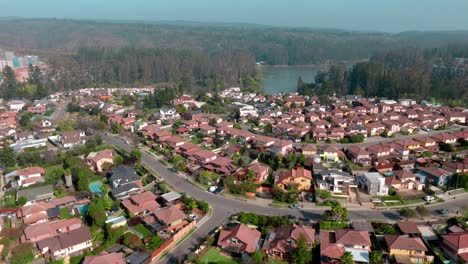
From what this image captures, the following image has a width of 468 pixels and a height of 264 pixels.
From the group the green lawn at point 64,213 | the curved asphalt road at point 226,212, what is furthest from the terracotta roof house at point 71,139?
the curved asphalt road at point 226,212

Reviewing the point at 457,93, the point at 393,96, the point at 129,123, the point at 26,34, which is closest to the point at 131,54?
the point at 129,123

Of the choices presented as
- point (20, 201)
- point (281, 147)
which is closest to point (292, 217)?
point (281, 147)

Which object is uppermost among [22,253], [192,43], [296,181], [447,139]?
[192,43]

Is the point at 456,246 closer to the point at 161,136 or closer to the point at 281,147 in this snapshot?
the point at 281,147

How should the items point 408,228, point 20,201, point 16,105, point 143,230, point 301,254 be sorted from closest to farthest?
1. point 301,254
2. point 408,228
3. point 143,230
4. point 20,201
5. point 16,105

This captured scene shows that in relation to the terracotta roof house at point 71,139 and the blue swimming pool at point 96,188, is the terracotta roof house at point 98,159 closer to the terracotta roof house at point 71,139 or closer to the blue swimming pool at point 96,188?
the blue swimming pool at point 96,188

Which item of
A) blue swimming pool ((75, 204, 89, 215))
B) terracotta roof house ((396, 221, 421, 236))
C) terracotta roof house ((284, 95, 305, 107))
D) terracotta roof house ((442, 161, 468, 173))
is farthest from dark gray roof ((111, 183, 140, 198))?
terracotta roof house ((284, 95, 305, 107))
